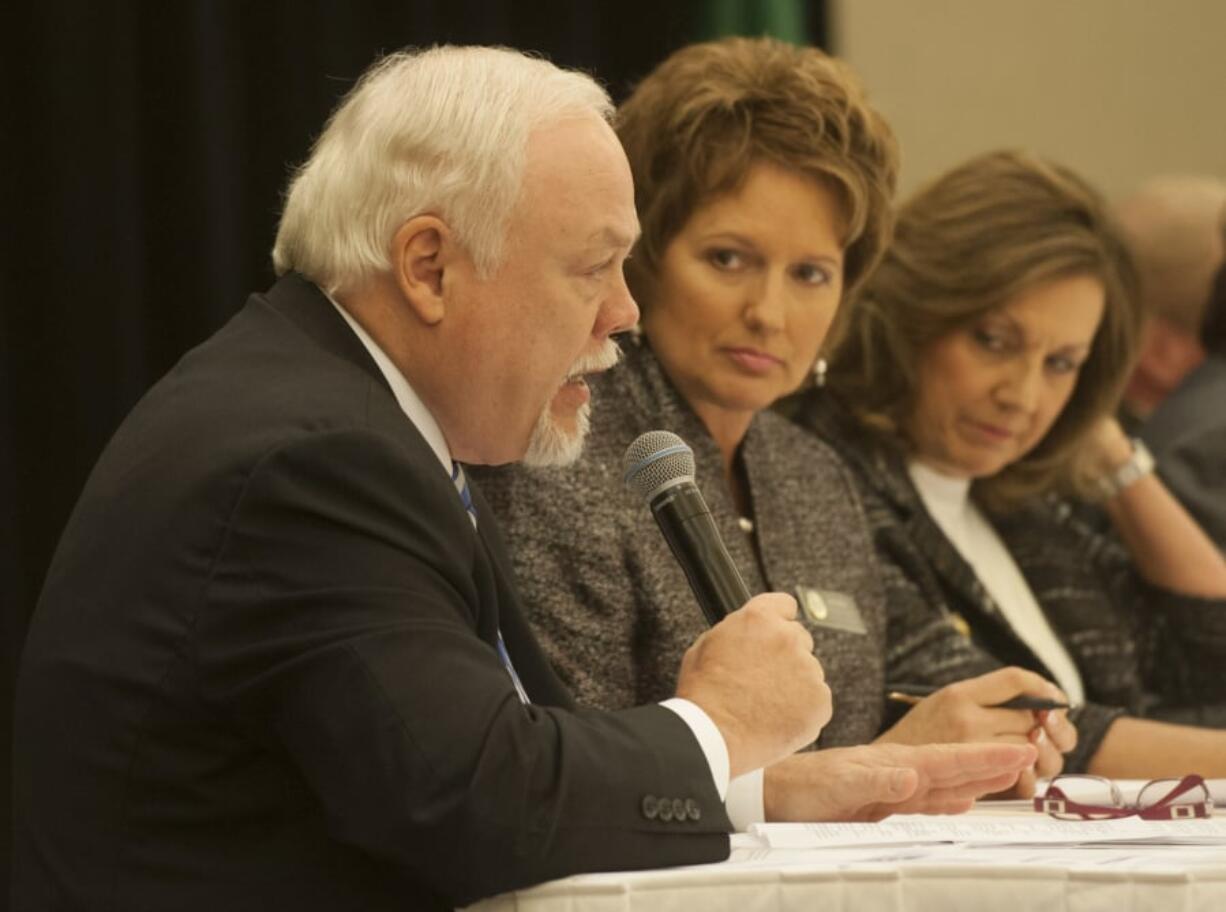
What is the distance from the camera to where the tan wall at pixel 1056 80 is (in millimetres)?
4988

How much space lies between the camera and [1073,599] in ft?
10.5

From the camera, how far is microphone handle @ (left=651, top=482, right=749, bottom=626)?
172 cm

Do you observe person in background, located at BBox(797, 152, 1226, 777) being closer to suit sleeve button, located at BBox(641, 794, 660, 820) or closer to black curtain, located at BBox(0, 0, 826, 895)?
black curtain, located at BBox(0, 0, 826, 895)

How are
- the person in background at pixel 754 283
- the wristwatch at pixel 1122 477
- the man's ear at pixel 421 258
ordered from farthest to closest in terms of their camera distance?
the wristwatch at pixel 1122 477, the person in background at pixel 754 283, the man's ear at pixel 421 258

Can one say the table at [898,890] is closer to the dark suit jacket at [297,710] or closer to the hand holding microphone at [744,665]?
the dark suit jacket at [297,710]

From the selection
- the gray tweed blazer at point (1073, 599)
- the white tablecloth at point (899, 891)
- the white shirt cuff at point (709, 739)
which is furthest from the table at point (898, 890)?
the gray tweed blazer at point (1073, 599)

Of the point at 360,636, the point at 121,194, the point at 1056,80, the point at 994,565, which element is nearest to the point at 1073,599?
the point at 994,565

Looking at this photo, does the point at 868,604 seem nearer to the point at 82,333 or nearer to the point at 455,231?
the point at 455,231

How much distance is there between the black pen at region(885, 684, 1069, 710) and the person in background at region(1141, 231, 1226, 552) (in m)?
1.34

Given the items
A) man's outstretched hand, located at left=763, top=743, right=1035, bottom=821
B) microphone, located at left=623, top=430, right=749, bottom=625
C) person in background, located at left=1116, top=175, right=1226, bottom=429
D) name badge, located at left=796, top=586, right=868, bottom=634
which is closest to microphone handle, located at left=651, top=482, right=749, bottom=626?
microphone, located at left=623, top=430, right=749, bottom=625

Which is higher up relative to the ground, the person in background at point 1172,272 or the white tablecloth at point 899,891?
the white tablecloth at point 899,891

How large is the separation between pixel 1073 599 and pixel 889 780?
1470 millimetres

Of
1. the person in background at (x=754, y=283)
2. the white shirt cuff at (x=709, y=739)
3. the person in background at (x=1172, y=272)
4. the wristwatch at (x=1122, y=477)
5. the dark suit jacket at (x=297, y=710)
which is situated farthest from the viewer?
the person in background at (x=1172, y=272)

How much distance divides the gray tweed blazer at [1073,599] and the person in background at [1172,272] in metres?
1.17
